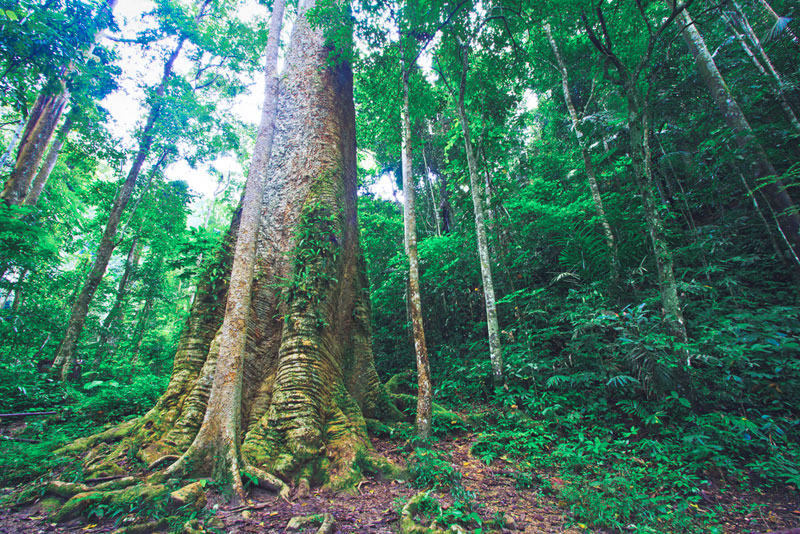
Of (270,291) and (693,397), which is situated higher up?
(270,291)

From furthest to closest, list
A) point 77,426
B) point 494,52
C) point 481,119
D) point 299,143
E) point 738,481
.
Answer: point 481,119 → point 494,52 → point 299,143 → point 77,426 → point 738,481

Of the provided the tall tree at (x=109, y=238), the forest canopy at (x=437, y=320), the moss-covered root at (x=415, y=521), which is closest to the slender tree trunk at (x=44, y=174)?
the forest canopy at (x=437, y=320)

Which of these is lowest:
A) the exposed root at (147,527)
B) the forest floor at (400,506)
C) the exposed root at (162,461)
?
the forest floor at (400,506)

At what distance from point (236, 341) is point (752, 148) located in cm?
992

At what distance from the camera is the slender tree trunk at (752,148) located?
5.52 metres

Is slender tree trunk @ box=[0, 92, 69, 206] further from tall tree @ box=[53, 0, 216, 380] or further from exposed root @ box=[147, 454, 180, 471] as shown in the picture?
exposed root @ box=[147, 454, 180, 471]

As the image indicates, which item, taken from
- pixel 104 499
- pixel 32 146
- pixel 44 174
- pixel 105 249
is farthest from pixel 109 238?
pixel 104 499

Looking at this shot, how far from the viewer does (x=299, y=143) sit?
19.6 feet

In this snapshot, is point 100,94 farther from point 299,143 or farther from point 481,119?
point 481,119

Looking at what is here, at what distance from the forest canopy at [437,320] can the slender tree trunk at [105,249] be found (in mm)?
81

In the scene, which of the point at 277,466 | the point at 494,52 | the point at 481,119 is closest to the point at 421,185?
the point at 481,119

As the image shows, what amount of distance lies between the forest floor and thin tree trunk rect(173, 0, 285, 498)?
0.49 meters

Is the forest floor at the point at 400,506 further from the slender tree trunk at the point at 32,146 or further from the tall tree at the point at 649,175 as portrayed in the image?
the slender tree trunk at the point at 32,146

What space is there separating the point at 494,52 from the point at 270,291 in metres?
8.54
